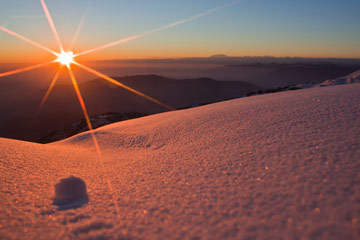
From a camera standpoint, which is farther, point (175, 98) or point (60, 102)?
point (175, 98)

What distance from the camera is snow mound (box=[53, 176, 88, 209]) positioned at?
160cm

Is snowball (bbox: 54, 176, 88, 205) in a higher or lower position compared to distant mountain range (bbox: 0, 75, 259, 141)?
lower

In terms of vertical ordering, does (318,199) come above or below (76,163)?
below

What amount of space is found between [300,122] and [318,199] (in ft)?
4.99

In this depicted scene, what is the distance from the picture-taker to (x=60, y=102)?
55719 millimetres

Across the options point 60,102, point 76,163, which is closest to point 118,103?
point 60,102

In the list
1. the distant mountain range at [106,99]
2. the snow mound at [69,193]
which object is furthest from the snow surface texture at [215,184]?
the distant mountain range at [106,99]

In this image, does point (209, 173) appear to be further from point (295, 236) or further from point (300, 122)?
point (300, 122)

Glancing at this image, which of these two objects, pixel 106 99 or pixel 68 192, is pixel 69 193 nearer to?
pixel 68 192

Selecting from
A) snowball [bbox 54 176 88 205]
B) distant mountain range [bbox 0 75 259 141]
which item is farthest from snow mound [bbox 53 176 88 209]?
distant mountain range [bbox 0 75 259 141]

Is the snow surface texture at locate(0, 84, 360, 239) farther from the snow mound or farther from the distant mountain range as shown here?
the distant mountain range

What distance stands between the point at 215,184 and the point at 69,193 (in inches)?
48.5

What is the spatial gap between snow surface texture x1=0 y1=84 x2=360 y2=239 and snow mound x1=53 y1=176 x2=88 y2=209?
9 cm

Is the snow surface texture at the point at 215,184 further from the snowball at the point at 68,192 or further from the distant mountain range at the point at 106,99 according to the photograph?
the distant mountain range at the point at 106,99
